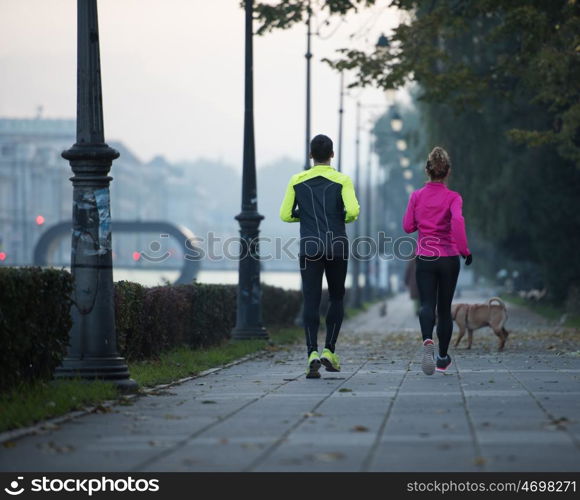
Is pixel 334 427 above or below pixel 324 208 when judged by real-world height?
below

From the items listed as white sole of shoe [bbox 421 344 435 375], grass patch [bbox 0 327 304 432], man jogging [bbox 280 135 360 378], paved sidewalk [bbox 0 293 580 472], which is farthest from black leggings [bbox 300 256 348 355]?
grass patch [bbox 0 327 304 432]

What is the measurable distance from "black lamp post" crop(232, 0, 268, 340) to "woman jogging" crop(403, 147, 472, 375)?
8763 mm

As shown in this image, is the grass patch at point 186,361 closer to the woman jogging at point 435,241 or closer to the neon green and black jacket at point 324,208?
the neon green and black jacket at point 324,208

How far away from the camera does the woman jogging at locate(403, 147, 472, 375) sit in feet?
39.6

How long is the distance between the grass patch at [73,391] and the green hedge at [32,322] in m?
0.20

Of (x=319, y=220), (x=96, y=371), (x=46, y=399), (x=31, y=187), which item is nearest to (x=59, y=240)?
(x=31, y=187)

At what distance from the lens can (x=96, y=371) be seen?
10758 millimetres

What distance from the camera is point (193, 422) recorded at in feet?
27.6

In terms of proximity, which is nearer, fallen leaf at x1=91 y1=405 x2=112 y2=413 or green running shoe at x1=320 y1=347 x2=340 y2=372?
fallen leaf at x1=91 y1=405 x2=112 y2=413

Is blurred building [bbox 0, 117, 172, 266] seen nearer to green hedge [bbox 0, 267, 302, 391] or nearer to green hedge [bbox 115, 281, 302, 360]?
green hedge [bbox 115, 281, 302, 360]

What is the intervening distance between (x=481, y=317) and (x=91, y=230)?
29.5 feet

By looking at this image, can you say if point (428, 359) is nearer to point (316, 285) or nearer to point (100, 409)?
point (316, 285)
